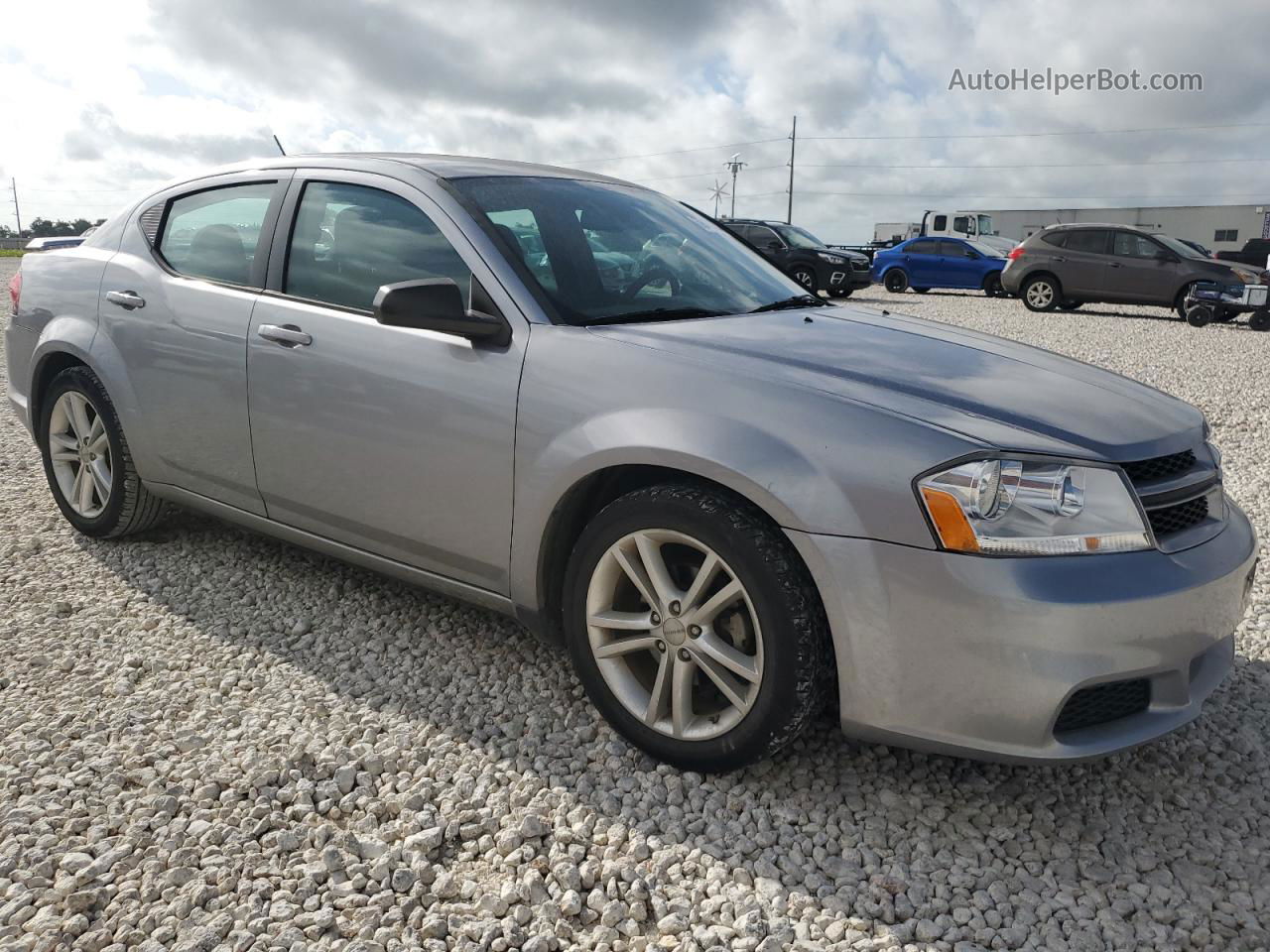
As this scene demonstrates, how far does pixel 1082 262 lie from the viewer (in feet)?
56.0

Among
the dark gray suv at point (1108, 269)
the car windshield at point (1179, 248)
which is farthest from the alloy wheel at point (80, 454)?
the car windshield at point (1179, 248)

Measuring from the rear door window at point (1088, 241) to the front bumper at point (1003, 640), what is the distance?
16.4 metres

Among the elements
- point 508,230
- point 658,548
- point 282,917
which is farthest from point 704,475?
point 282,917

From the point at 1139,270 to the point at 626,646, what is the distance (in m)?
16.7

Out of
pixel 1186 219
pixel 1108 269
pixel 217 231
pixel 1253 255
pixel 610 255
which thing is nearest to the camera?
pixel 610 255

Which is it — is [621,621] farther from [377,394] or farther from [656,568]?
[377,394]

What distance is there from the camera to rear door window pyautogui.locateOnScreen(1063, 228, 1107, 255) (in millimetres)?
16953

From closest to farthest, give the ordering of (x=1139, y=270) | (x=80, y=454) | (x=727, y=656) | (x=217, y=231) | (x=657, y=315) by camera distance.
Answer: (x=727, y=656) < (x=657, y=315) < (x=217, y=231) < (x=80, y=454) < (x=1139, y=270)

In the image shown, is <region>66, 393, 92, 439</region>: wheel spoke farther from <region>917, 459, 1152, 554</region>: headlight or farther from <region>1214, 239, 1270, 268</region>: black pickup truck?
<region>1214, 239, 1270, 268</region>: black pickup truck

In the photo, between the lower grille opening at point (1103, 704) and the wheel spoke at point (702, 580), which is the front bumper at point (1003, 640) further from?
the wheel spoke at point (702, 580)

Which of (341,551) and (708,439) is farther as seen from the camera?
(341,551)

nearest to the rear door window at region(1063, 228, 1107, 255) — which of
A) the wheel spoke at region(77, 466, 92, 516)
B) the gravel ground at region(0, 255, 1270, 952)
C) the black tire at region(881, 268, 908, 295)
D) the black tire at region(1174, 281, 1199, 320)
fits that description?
the black tire at region(1174, 281, 1199, 320)

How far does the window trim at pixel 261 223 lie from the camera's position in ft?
11.6

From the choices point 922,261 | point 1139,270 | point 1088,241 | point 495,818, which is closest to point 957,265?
point 922,261
